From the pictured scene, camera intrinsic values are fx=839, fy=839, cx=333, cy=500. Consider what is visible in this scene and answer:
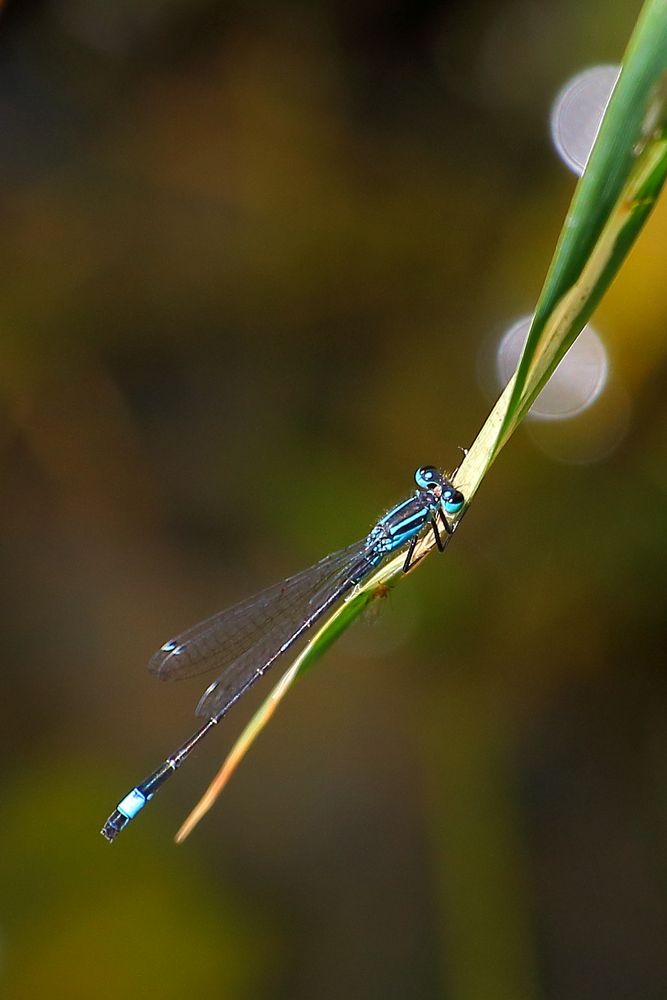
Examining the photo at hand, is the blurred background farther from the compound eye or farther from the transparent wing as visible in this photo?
the compound eye

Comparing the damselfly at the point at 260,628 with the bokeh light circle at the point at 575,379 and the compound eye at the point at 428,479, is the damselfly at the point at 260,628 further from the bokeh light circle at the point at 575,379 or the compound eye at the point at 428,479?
the bokeh light circle at the point at 575,379

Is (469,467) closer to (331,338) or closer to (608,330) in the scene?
(608,330)

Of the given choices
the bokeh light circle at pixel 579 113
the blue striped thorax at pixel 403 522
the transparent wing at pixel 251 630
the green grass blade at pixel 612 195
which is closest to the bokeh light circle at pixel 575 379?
the bokeh light circle at pixel 579 113

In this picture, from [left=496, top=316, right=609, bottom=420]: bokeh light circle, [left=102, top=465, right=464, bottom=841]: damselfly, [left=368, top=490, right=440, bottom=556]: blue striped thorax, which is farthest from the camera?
[left=496, top=316, right=609, bottom=420]: bokeh light circle

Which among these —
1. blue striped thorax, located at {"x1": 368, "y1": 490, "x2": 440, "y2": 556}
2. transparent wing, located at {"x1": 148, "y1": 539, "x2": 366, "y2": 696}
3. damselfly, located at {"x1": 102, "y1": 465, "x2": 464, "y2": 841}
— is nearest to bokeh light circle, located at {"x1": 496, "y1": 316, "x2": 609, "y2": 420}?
damselfly, located at {"x1": 102, "y1": 465, "x2": 464, "y2": 841}

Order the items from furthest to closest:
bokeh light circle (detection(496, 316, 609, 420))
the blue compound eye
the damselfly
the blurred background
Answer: bokeh light circle (detection(496, 316, 609, 420)), the blurred background, the damselfly, the blue compound eye

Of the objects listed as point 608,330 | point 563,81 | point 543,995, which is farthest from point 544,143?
point 543,995
